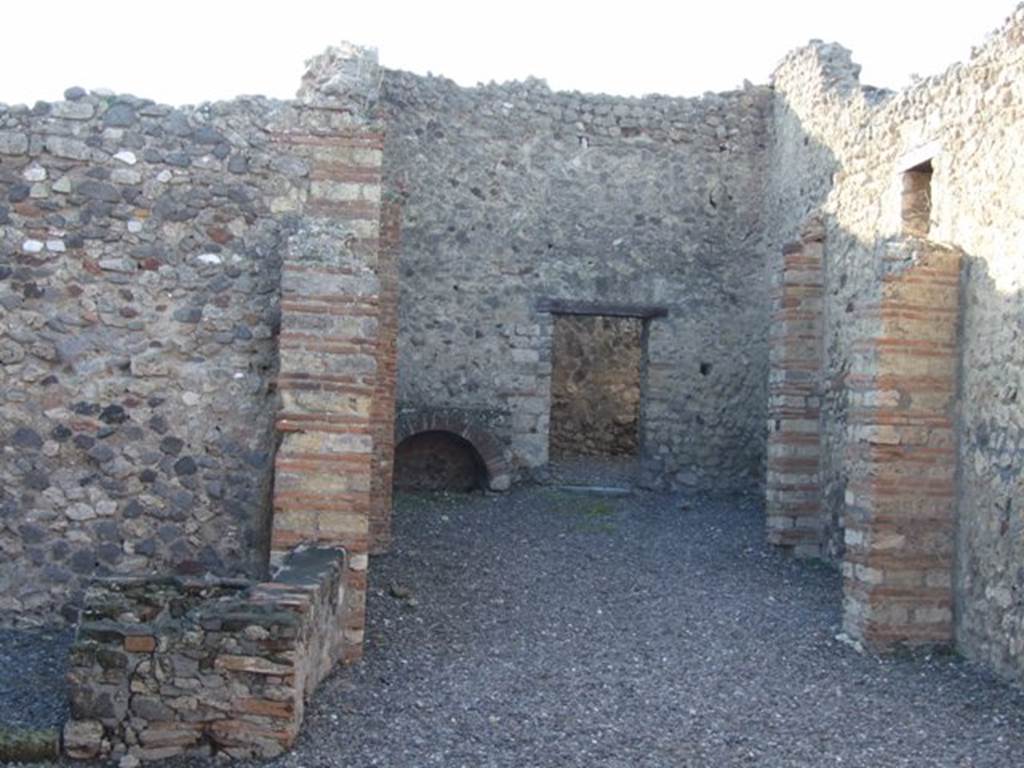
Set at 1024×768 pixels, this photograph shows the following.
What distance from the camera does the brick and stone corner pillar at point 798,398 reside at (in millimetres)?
10453

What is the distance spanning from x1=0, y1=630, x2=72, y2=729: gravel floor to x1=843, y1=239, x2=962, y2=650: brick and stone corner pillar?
482 cm

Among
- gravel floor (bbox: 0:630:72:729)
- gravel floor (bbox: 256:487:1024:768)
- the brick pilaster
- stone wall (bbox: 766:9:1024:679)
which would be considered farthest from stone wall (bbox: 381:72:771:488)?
gravel floor (bbox: 0:630:72:729)

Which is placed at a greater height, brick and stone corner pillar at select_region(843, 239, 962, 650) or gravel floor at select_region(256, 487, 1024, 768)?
brick and stone corner pillar at select_region(843, 239, 962, 650)

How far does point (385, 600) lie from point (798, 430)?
4381mm

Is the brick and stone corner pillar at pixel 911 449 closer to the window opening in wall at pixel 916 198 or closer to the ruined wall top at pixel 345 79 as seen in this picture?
the window opening in wall at pixel 916 198

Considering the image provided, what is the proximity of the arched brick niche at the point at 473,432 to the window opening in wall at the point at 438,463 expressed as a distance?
0.12m

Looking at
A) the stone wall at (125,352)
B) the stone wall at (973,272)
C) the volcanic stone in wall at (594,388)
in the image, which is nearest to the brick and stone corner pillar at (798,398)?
the stone wall at (973,272)

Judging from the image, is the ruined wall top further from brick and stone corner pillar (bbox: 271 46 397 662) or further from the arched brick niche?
the arched brick niche

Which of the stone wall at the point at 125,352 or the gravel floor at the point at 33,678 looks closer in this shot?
the gravel floor at the point at 33,678

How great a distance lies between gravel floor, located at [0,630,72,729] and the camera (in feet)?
18.2

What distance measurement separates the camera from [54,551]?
6.89 metres

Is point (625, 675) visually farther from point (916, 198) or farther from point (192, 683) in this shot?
point (916, 198)

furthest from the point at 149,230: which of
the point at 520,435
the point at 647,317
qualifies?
the point at 647,317

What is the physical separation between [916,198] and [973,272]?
1642mm
